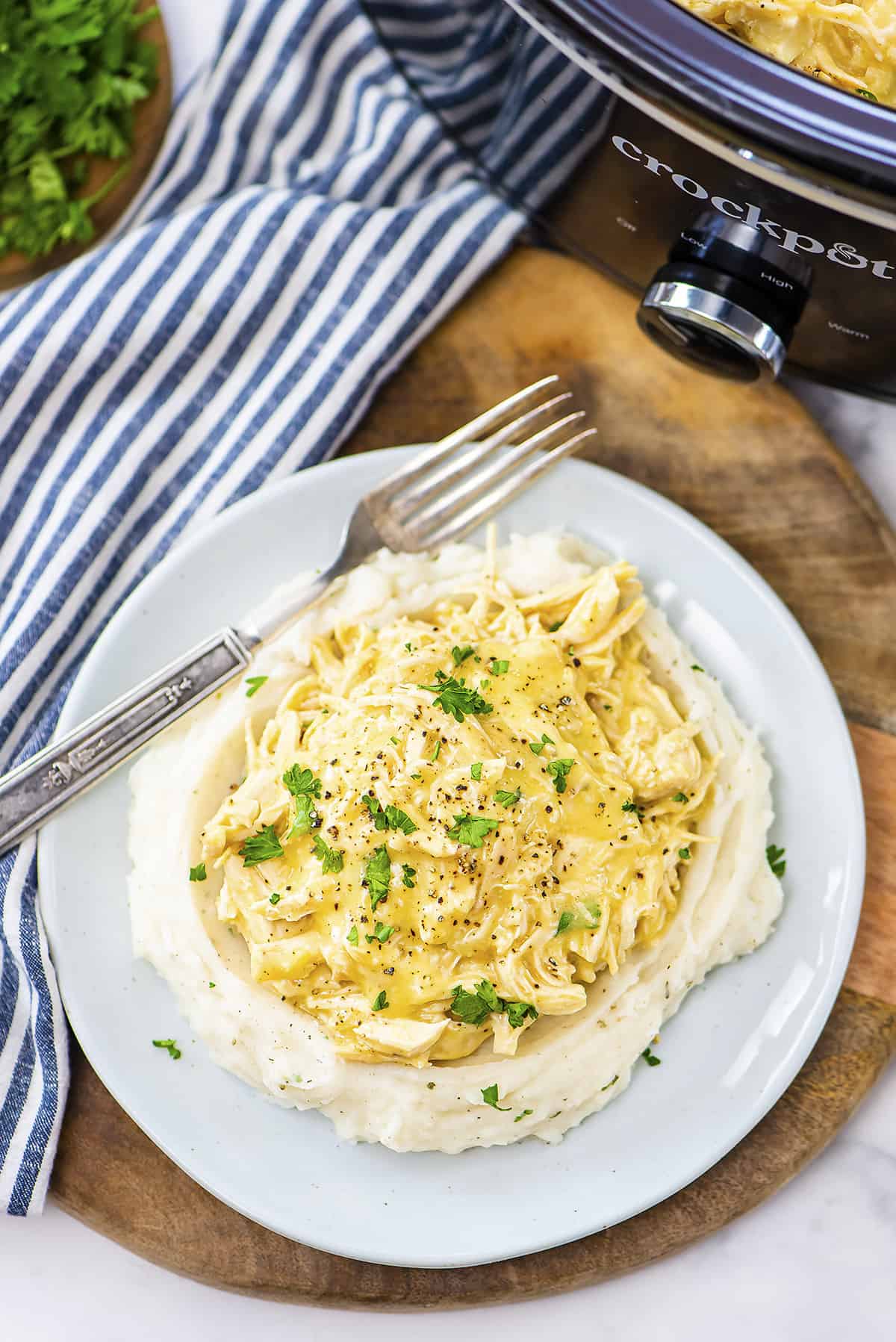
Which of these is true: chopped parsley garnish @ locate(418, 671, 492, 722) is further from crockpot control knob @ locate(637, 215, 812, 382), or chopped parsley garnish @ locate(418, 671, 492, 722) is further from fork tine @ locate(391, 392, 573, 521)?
A: crockpot control knob @ locate(637, 215, 812, 382)

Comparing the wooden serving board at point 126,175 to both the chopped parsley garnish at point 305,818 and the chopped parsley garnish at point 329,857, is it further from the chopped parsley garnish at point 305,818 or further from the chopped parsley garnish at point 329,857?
the chopped parsley garnish at point 329,857

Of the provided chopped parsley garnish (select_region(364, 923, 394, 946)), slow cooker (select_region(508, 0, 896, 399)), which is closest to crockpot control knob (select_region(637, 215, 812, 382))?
slow cooker (select_region(508, 0, 896, 399))

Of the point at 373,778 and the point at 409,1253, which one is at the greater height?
the point at 373,778

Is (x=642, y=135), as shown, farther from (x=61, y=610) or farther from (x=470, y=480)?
(x=61, y=610)

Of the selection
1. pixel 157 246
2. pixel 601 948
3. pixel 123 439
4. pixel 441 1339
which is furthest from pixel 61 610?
pixel 441 1339

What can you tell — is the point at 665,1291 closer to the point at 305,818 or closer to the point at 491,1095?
the point at 491,1095

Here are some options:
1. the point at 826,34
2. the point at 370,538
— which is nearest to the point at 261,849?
the point at 370,538

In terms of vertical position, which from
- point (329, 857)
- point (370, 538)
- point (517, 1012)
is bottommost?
point (517, 1012)
